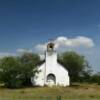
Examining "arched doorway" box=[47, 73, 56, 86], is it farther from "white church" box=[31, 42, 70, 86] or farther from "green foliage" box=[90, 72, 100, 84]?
"green foliage" box=[90, 72, 100, 84]

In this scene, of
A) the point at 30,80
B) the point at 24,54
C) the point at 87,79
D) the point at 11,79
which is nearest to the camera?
the point at 11,79

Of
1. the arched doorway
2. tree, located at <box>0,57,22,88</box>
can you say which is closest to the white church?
the arched doorway

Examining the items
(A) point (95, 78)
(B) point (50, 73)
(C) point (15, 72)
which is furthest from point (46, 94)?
(A) point (95, 78)

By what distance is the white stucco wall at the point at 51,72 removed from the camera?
6106cm

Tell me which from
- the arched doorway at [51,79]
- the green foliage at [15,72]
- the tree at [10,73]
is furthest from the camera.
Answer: the arched doorway at [51,79]

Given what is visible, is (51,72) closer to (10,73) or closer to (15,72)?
(15,72)

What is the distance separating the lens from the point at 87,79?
81.9 metres

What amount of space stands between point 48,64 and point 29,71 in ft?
15.8

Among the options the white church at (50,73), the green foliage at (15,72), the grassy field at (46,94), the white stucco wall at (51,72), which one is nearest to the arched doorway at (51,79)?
the white church at (50,73)

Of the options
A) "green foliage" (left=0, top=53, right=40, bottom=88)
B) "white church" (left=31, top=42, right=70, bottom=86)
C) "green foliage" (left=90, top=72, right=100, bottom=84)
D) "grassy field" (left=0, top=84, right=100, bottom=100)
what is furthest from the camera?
"green foliage" (left=90, top=72, right=100, bottom=84)

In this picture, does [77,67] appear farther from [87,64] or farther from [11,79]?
[11,79]

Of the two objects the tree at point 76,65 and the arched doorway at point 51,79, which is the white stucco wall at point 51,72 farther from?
the tree at point 76,65

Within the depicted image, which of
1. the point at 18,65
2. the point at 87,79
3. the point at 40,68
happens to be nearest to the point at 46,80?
the point at 40,68

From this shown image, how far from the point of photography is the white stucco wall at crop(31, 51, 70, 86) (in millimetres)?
61062
